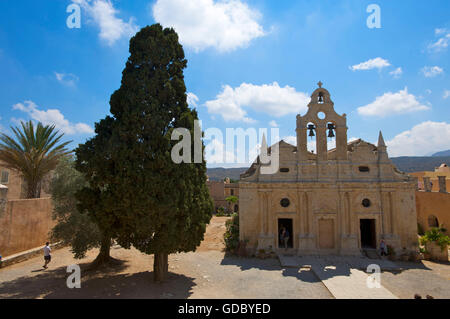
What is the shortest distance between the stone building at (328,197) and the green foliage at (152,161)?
6.96 meters

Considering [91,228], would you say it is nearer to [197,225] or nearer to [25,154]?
[197,225]

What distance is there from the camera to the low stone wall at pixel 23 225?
1528 centimetres

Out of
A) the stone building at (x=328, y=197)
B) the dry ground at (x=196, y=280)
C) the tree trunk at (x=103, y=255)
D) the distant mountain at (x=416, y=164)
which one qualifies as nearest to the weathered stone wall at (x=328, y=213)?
the stone building at (x=328, y=197)

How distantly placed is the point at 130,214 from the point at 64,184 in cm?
618

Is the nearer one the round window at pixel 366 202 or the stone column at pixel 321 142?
the round window at pixel 366 202

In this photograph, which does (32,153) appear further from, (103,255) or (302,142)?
(302,142)

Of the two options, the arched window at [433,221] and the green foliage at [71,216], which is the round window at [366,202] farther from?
the green foliage at [71,216]

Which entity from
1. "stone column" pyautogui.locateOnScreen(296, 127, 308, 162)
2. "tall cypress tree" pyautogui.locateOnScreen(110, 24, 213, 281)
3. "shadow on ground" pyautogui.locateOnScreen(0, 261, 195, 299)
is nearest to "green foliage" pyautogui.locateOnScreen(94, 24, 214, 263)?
"tall cypress tree" pyautogui.locateOnScreen(110, 24, 213, 281)

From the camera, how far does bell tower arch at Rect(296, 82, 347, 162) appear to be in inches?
733

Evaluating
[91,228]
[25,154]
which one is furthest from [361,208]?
[25,154]

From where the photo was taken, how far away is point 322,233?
1797 centimetres

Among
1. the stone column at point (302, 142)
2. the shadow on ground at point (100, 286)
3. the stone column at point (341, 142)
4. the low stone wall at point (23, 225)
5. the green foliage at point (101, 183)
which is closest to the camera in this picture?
the green foliage at point (101, 183)

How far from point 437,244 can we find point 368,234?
13.1ft

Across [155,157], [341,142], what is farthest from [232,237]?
[155,157]
